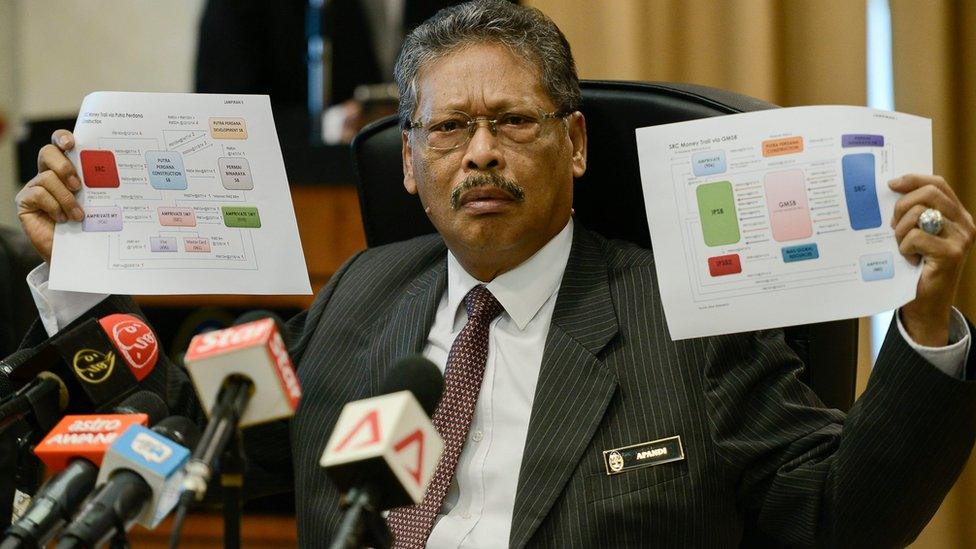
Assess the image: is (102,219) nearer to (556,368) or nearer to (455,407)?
(455,407)

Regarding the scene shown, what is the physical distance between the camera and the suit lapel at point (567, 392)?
1.81 metres

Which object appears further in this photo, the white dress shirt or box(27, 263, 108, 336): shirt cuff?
box(27, 263, 108, 336): shirt cuff

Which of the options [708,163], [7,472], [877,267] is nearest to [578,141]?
[708,163]

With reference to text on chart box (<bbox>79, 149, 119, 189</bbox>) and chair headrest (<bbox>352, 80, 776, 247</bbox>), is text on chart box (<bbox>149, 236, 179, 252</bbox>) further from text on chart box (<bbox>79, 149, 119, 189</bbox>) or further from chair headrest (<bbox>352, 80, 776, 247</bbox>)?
chair headrest (<bbox>352, 80, 776, 247</bbox>)

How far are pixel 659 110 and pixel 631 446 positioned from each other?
633 mm

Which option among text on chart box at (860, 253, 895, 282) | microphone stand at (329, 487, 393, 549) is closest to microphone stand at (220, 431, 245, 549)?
microphone stand at (329, 487, 393, 549)

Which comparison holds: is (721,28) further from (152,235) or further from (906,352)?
(152,235)

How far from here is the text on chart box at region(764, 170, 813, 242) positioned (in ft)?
5.54

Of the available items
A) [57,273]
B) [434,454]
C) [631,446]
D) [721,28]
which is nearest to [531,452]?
[631,446]

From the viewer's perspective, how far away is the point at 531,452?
72.8 inches

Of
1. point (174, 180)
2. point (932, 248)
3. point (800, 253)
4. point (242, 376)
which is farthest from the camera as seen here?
point (174, 180)

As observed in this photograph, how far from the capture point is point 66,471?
1396 mm

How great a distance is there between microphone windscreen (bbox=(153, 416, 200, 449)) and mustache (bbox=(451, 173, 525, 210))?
2.41 ft

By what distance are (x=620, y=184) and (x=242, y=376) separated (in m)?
1.04
